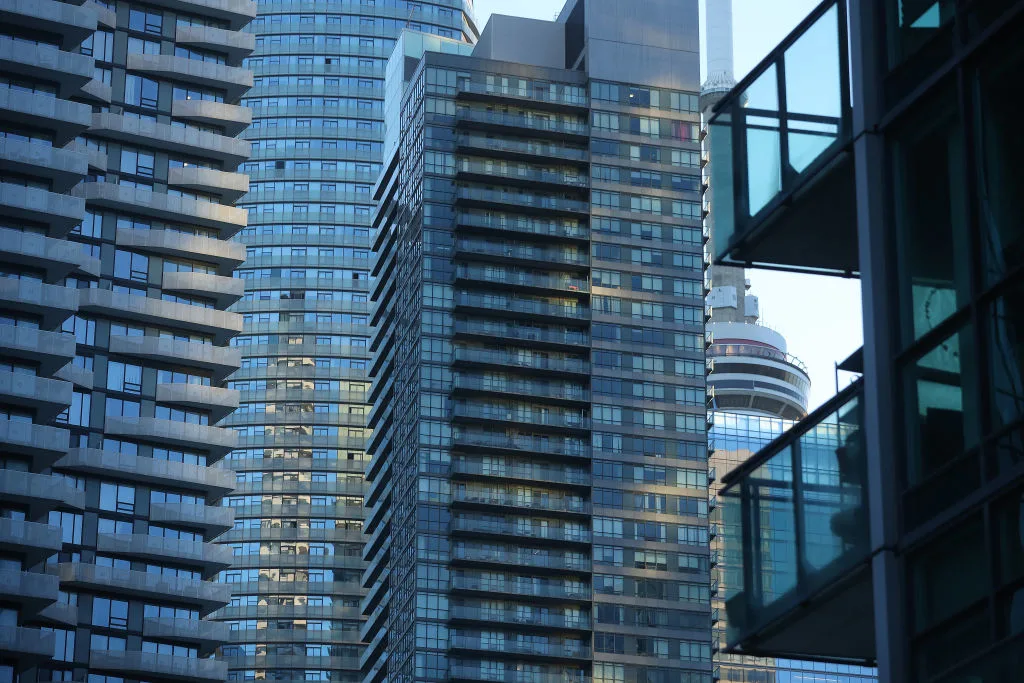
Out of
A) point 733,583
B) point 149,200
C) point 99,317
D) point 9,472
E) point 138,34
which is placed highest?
point 138,34

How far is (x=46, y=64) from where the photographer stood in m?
140

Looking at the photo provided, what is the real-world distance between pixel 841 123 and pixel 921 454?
4346mm

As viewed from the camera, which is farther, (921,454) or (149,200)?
(149,200)

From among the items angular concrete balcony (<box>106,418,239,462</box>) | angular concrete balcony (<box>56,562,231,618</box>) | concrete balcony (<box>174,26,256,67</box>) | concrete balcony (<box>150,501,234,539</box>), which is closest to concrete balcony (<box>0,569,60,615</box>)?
angular concrete balcony (<box>56,562,231,618</box>)

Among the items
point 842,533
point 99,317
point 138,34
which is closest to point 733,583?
point 842,533

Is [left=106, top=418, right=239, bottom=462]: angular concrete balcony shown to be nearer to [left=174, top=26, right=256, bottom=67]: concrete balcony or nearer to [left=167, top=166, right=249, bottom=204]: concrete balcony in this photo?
[left=167, top=166, right=249, bottom=204]: concrete balcony

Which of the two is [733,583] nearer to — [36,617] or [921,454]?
[921,454]

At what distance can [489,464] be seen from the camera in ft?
632

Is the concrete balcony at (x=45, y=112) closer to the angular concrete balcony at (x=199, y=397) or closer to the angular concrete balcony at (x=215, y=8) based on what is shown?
the angular concrete balcony at (x=215, y=8)

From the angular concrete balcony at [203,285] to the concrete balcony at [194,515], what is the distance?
52.2ft

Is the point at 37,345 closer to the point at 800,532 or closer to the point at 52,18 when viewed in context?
the point at 52,18

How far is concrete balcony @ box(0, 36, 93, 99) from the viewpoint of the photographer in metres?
140

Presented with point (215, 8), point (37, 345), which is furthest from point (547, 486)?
point (37, 345)

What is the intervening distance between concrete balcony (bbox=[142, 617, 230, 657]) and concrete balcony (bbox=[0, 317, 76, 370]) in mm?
19443
